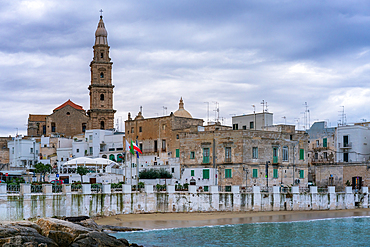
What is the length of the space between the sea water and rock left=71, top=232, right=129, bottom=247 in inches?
102

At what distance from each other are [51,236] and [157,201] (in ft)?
44.4

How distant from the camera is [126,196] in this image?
39781 mm

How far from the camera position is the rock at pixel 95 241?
28.3 metres

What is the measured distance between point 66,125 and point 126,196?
5816 centimetres

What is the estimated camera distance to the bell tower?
8756 centimetres

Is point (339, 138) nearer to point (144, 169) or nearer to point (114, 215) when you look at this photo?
point (144, 169)

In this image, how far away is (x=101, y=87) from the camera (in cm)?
8788

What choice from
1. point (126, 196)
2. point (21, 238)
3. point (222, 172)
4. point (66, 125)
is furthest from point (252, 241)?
point (66, 125)

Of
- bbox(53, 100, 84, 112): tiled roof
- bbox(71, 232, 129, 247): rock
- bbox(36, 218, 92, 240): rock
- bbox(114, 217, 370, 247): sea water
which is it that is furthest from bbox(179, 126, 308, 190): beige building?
bbox(53, 100, 84, 112): tiled roof

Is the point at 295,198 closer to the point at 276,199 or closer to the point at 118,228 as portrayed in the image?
the point at 276,199

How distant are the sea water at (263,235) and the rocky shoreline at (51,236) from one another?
3260 millimetres

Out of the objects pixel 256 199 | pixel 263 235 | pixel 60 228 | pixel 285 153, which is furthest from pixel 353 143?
pixel 60 228

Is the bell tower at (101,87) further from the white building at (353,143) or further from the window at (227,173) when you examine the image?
the white building at (353,143)

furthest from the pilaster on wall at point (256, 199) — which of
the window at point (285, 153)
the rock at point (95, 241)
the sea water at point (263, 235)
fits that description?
the rock at point (95, 241)
